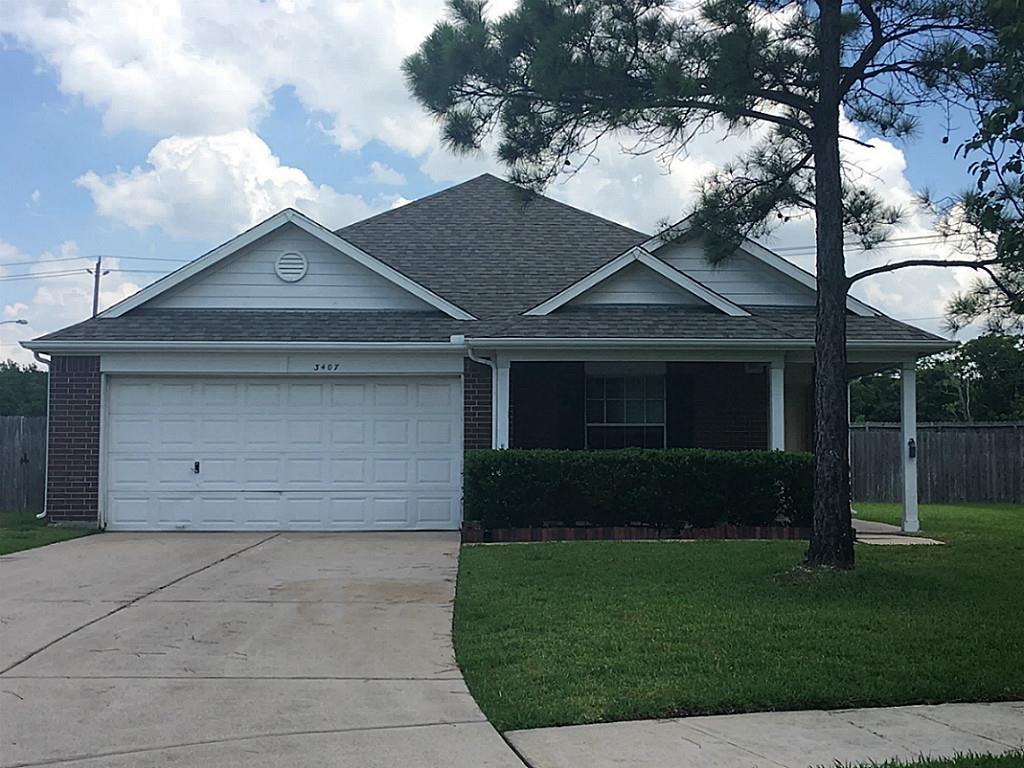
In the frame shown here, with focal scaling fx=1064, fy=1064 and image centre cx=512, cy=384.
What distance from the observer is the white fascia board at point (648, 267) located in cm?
1520

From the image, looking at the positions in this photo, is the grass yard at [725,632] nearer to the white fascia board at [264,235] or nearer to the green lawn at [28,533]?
the white fascia board at [264,235]

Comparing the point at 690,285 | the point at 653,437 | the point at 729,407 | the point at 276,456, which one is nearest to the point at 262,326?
the point at 276,456

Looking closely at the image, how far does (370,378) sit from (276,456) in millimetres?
1740

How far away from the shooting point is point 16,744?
530 cm

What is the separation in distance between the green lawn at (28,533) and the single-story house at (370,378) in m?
0.35

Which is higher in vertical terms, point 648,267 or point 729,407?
point 648,267

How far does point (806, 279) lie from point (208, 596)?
10.2 meters

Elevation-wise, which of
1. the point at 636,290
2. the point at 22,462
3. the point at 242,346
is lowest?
the point at 22,462

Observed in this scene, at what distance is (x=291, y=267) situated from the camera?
16.0m

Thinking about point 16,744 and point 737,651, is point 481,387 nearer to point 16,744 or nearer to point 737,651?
point 737,651

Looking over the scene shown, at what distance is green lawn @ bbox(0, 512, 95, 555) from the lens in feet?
42.6

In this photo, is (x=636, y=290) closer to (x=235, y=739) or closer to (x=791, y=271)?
(x=791, y=271)

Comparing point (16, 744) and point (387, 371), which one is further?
point (387, 371)

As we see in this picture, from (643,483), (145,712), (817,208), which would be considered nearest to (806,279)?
(643,483)
